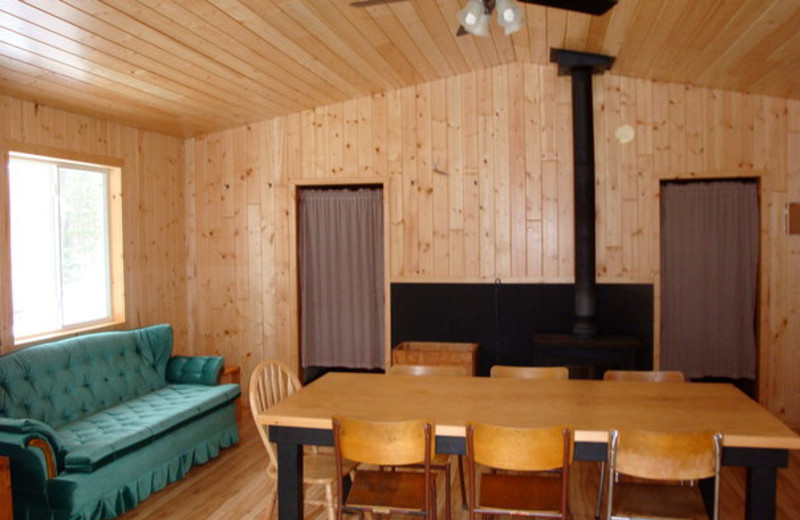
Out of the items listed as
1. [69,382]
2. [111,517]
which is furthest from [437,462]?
[69,382]

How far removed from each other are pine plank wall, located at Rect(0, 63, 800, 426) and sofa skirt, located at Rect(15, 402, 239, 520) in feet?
4.20

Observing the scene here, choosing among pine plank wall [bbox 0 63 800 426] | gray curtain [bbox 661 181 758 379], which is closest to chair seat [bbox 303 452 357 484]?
pine plank wall [bbox 0 63 800 426]

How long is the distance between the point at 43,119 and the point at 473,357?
3.56m

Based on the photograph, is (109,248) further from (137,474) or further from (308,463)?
(308,463)

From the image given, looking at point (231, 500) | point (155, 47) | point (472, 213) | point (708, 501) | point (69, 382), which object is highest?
point (155, 47)

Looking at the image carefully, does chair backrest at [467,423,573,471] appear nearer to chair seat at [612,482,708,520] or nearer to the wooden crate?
chair seat at [612,482,708,520]

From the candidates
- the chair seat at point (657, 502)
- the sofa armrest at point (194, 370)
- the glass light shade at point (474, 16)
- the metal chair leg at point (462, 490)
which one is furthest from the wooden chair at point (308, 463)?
the glass light shade at point (474, 16)

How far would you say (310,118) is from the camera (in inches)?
218

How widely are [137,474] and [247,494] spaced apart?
64 cm

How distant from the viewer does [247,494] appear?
379 cm

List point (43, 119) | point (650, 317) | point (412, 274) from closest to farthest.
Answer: point (43, 119) < point (650, 317) < point (412, 274)

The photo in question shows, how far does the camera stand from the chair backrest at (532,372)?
348cm

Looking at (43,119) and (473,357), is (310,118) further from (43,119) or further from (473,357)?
(473,357)

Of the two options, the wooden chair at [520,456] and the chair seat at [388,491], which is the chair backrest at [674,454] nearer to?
the wooden chair at [520,456]
